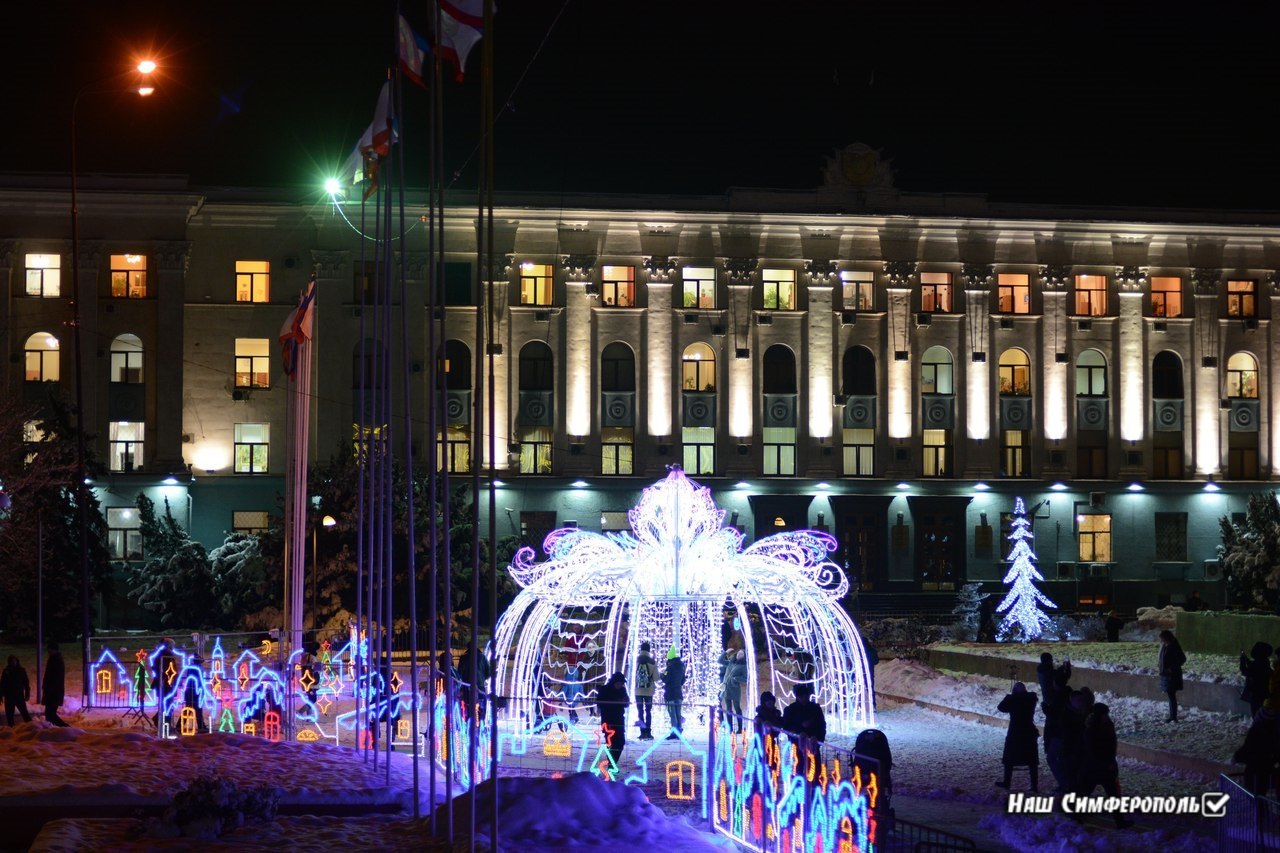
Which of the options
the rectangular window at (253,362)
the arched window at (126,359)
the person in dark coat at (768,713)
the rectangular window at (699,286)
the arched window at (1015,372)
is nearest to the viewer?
Result: the person in dark coat at (768,713)

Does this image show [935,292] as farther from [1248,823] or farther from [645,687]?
[1248,823]

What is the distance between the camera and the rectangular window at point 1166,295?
6269cm

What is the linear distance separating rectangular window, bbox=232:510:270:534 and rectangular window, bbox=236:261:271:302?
773cm

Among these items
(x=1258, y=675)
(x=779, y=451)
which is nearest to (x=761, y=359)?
(x=779, y=451)

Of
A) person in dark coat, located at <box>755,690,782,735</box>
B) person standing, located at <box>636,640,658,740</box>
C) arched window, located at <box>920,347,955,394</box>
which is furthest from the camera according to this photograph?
arched window, located at <box>920,347,955,394</box>

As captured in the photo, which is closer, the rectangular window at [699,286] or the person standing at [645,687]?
the person standing at [645,687]

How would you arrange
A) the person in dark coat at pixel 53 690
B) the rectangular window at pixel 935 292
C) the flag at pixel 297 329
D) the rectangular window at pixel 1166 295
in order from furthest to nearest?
the rectangular window at pixel 1166 295
the rectangular window at pixel 935 292
the flag at pixel 297 329
the person in dark coat at pixel 53 690

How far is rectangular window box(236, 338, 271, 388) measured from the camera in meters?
58.8

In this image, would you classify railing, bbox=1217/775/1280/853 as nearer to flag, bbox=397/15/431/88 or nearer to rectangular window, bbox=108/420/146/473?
flag, bbox=397/15/431/88

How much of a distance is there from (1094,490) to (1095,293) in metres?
7.63

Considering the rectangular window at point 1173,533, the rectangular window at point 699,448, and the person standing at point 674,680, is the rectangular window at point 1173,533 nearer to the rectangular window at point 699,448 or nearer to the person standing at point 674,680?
the rectangular window at point 699,448

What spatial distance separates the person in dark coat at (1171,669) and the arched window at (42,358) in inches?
1675

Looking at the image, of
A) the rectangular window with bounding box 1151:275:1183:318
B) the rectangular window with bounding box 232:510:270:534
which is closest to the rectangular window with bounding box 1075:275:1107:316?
the rectangular window with bounding box 1151:275:1183:318

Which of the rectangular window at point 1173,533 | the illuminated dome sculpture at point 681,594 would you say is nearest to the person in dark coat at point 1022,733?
the illuminated dome sculpture at point 681,594
